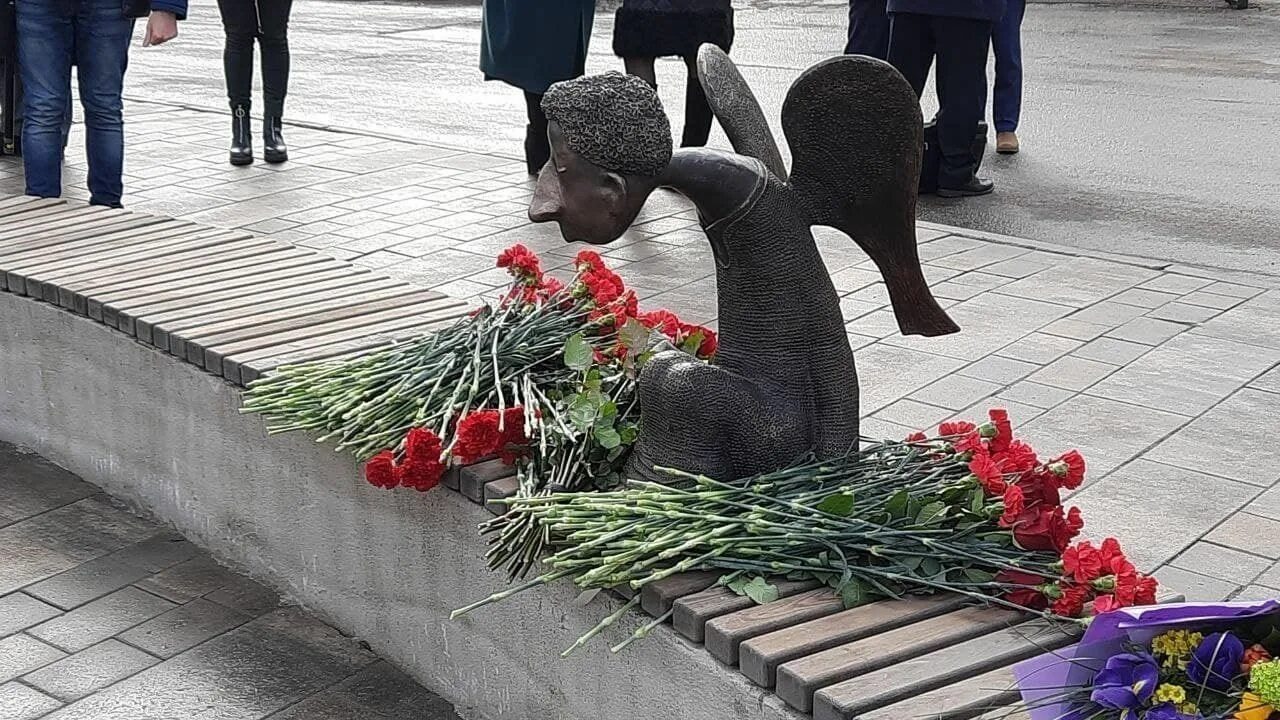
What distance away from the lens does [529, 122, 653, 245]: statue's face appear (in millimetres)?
2803

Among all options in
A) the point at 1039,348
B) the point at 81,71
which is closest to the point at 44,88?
the point at 81,71

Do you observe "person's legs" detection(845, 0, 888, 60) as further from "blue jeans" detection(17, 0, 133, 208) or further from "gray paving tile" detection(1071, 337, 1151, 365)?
"blue jeans" detection(17, 0, 133, 208)

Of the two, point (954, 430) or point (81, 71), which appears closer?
point (954, 430)

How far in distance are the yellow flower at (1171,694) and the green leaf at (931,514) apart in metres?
0.64

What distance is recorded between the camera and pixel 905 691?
2.40 metres

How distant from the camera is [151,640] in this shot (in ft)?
12.3

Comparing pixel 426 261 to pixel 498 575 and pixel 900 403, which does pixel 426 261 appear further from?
pixel 498 575

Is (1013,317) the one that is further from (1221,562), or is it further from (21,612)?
(21,612)

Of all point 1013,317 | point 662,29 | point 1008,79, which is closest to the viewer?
point 1013,317

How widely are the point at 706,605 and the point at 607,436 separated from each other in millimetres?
609

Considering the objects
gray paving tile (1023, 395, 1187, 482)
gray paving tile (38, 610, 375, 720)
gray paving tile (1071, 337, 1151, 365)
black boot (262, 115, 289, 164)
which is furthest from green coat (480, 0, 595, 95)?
gray paving tile (38, 610, 375, 720)

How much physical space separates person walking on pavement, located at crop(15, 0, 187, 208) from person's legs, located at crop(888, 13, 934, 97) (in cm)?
357

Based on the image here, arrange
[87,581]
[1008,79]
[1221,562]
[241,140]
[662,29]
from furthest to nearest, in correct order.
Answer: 1. [1008,79]
2. [241,140]
3. [662,29]
4. [87,581]
5. [1221,562]

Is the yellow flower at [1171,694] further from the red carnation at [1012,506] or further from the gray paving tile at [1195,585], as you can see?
the gray paving tile at [1195,585]
